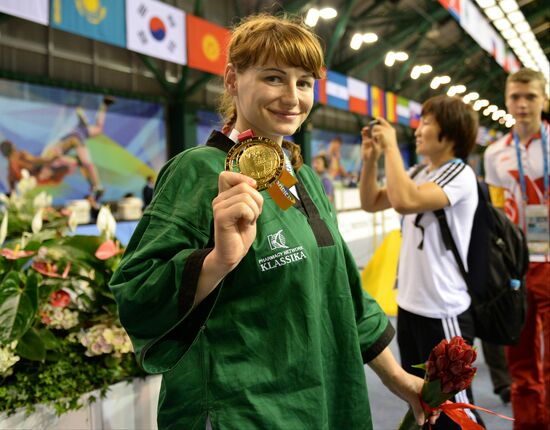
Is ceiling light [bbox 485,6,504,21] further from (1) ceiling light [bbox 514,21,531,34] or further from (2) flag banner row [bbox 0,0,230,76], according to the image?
(2) flag banner row [bbox 0,0,230,76]

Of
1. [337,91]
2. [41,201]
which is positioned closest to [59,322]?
[41,201]

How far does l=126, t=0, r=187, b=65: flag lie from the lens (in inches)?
238

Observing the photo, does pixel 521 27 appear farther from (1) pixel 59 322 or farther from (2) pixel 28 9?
(1) pixel 59 322

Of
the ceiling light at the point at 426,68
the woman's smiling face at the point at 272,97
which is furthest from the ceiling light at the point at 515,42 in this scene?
the woman's smiling face at the point at 272,97

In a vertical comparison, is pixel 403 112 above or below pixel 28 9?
above

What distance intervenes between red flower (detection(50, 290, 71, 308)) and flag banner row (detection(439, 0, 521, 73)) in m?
5.76

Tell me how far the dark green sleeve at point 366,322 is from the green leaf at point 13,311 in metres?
0.96

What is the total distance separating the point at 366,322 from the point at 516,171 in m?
1.74

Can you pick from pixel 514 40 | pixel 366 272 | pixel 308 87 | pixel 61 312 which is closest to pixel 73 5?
pixel 366 272

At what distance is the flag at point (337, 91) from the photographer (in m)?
10.7

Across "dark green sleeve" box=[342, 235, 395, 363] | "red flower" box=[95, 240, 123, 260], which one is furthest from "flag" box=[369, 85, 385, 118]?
"dark green sleeve" box=[342, 235, 395, 363]

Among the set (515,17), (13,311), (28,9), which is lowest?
(13,311)

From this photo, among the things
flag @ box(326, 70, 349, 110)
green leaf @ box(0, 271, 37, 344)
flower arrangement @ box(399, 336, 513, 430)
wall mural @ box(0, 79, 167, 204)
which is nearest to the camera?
flower arrangement @ box(399, 336, 513, 430)

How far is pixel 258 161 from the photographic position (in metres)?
0.79
